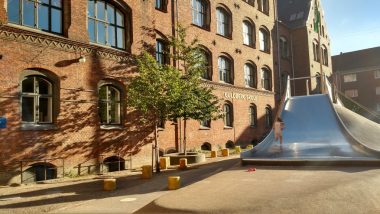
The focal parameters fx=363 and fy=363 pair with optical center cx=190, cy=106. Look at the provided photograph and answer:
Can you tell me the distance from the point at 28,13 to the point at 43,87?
295 centimetres

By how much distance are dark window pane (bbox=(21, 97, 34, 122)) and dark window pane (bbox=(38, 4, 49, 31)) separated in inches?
119

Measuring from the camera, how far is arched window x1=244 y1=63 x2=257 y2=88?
29.7 meters

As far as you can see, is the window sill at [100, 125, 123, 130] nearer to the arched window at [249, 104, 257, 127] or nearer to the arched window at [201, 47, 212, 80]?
the arched window at [201, 47, 212, 80]

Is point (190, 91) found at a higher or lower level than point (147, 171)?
higher

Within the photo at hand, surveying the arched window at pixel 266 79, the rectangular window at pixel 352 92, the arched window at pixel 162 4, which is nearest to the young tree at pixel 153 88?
the arched window at pixel 162 4

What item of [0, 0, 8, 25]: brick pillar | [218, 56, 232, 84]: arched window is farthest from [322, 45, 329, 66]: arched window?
[0, 0, 8, 25]: brick pillar

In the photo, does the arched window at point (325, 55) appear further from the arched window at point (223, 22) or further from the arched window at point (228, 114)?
the arched window at point (228, 114)

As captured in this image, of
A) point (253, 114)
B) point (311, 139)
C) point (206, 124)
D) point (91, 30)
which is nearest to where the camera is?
point (311, 139)

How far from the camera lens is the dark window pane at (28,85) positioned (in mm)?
13938

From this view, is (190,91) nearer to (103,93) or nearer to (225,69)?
(103,93)

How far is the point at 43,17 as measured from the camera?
14828 millimetres

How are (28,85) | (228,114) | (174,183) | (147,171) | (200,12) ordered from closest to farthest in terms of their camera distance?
1. (174,183)
2. (147,171)
3. (28,85)
4. (200,12)
5. (228,114)

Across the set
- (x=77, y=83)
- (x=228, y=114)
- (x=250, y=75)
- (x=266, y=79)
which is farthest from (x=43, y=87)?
(x=266, y=79)

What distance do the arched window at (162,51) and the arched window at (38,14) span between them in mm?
6487
